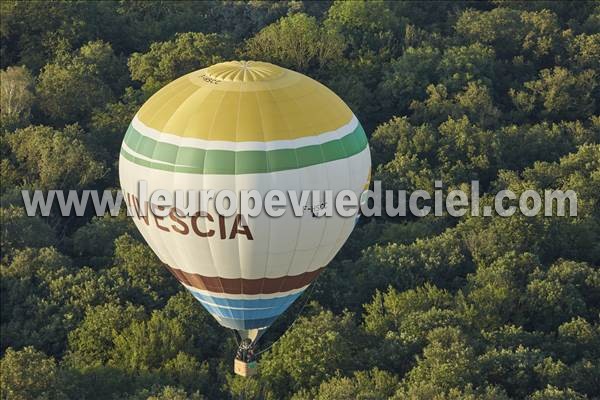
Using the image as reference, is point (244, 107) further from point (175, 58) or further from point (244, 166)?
point (175, 58)

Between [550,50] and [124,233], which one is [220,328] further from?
[550,50]

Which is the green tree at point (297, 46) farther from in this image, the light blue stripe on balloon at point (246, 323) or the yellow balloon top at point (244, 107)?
the yellow balloon top at point (244, 107)

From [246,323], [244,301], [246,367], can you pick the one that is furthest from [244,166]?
[246,367]

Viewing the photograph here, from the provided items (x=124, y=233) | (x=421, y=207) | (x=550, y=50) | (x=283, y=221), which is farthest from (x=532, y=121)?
(x=283, y=221)

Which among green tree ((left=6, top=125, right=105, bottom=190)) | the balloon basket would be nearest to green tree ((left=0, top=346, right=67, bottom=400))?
the balloon basket

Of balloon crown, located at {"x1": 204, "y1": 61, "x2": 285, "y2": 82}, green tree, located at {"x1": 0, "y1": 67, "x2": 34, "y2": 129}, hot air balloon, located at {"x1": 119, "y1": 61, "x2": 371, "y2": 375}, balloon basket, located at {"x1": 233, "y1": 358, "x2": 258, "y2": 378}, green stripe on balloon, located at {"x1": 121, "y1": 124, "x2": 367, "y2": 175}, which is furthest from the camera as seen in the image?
green tree, located at {"x1": 0, "y1": 67, "x2": 34, "y2": 129}

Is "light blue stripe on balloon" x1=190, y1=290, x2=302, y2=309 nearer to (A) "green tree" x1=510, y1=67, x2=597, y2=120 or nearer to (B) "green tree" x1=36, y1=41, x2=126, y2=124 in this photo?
(B) "green tree" x1=36, y1=41, x2=126, y2=124
